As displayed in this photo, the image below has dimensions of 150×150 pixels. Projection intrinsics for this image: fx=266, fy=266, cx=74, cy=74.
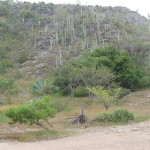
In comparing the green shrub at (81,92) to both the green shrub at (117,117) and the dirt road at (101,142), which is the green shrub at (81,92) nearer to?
the green shrub at (117,117)

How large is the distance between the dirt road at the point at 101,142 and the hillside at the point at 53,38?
2658cm

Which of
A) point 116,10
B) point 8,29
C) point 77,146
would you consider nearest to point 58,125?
point 77,146

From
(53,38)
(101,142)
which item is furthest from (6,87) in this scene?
(53,38)

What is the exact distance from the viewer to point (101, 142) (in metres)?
12.3

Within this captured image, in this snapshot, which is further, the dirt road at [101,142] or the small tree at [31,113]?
the small tree at [31,113]

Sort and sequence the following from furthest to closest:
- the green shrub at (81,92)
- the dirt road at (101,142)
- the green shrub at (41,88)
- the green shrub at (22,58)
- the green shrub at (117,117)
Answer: the green shrub at (22,58) → the green shrub at (81,92) → the green shrub at (41,88) → the green shrub at (117,117) → the dirt road at (101,142)

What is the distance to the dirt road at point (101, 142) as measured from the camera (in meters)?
11.4

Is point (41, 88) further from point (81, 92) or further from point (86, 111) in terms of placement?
point (86, 111)

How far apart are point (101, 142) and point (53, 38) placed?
4714cm

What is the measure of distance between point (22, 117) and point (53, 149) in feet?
9.81

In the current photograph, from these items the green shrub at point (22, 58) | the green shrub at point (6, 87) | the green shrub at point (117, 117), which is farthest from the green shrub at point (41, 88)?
the green shrub at point (22, 58)

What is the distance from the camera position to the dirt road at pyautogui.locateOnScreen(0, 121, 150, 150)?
450 inches

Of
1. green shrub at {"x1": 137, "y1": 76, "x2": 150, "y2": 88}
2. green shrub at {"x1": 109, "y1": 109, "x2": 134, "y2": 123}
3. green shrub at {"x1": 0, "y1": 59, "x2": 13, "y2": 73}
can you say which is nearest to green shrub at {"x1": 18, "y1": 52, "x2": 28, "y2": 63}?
green shrub at {"x1": 0, "y1": 59, "x2": 13, "y2": 73}

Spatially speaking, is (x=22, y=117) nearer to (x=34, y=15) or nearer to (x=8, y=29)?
(x=8, y=29)
